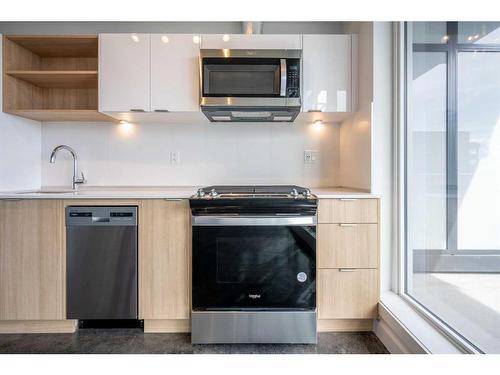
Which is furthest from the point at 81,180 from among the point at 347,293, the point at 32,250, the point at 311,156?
the point at 347,293

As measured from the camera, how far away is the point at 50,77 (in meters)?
2.13

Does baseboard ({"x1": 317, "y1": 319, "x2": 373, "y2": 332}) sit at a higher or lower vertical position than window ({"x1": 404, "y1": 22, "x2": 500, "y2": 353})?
lower

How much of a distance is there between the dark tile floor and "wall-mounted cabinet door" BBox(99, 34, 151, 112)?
4.89 feet

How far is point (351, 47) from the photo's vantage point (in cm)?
211

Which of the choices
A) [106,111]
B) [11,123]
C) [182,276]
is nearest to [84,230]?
[182,276]

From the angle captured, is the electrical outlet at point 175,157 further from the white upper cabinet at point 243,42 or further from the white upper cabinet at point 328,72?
the white upper cabinet at point 328,72

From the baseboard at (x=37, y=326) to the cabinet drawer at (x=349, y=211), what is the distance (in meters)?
1.74

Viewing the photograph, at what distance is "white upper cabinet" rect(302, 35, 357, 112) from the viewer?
2.08m

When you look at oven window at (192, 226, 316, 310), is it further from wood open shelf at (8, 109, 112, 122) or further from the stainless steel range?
wood open shelf at (8, 109, 112, 122)

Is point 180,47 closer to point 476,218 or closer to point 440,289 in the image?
point 476,218

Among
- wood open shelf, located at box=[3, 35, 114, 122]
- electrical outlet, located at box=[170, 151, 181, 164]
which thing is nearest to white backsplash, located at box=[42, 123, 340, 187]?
electrical outlet, located at box=[170, 151, 181, 164]

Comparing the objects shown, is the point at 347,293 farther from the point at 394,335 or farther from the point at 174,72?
the point at 174,72

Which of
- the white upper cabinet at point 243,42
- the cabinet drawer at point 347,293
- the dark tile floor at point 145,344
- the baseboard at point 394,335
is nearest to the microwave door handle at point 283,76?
the white upper cabinet at point 243,42

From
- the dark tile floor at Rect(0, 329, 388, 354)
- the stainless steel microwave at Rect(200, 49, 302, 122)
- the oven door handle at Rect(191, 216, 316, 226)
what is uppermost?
the stainless steel microwave at Rect(200, 49, 302, 122)
